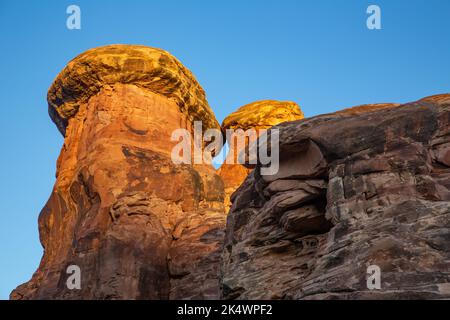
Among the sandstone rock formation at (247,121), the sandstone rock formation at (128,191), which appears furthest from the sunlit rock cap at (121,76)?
the sandstone rock formation at (247,121)

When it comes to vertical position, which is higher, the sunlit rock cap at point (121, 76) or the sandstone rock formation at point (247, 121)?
the sandstone rock formation at point (247, 121)

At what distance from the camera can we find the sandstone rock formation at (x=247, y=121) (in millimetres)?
31609

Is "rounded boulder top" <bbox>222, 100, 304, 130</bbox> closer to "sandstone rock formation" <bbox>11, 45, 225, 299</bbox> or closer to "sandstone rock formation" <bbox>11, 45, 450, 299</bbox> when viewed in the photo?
"sandstone rock formation" <bbox>11, 45, 450, 299</bbox>

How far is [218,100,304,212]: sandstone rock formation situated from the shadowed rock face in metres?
19.6

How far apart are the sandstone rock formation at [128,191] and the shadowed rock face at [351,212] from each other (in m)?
4.87

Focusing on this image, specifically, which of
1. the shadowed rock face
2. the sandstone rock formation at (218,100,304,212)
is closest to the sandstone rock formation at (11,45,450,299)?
the shadowed rock face

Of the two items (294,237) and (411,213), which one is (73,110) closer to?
(294,237)

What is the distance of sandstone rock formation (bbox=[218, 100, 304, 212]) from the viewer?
31.6 m

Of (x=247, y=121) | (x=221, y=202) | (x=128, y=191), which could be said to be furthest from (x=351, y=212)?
(x=247, y=121)

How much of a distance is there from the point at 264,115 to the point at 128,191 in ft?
49.8

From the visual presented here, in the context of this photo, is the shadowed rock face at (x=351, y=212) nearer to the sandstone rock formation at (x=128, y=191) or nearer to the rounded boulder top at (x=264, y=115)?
the sandstone rock formation at (x=128, y=191)

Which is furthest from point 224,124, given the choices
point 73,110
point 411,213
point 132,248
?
point 411,213

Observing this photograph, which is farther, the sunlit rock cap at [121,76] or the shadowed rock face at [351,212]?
the sunlit rock cap at [121,76]
